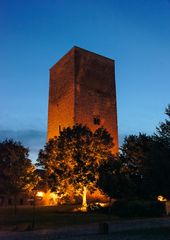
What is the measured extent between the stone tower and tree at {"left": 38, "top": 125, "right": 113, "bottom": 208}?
973 cm

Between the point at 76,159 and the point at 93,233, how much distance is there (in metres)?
12.2

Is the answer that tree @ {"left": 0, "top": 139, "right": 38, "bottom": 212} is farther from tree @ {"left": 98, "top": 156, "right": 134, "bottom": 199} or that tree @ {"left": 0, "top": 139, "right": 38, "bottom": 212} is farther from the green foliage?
tree @ {"left": 98, "top": 156, "right": 134, "bottom": 199}

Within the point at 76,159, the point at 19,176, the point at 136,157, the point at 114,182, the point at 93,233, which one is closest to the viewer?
the point at 93,233

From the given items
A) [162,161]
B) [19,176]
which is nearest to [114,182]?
[162,161]

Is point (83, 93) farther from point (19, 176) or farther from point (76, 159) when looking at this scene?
point (19, 176)

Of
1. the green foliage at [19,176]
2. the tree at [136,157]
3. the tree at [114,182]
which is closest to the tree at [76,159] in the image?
the green foliage at [19,176]

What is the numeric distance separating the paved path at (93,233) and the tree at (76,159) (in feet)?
30.8

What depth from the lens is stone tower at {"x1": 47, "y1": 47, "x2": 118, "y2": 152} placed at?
40.3 meters

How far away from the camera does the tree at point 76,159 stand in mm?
27406

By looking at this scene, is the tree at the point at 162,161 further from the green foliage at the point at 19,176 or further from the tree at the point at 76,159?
the green foliage at the point at 19,176

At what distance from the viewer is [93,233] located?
52.7 ft

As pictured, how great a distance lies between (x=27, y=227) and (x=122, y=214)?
9.27 metres

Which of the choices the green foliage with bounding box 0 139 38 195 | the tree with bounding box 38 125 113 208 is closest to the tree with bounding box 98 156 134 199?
the tree with bounding box 38 125 113 208

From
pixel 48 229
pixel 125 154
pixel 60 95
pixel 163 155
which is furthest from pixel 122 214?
pixel 60 95
